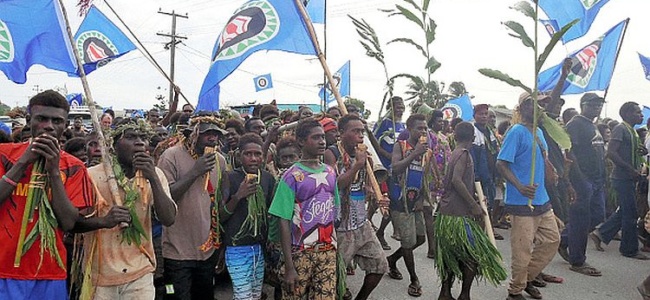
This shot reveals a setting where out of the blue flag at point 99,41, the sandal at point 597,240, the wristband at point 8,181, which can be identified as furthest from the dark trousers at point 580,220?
the blue flag at point 99,41

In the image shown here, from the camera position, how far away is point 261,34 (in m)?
5.68

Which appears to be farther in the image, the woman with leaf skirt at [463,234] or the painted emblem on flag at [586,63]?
the painted emblem on flag at [586,63]

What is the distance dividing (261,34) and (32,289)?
386 centimetres

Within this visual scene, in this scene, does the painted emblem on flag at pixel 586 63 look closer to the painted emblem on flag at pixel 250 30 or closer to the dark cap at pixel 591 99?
the dark cap at pixel 591 99

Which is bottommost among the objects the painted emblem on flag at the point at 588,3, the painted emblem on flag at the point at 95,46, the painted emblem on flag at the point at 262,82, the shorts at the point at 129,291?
the shorts at the point at 129,291

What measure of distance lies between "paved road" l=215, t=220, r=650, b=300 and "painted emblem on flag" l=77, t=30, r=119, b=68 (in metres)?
3.62

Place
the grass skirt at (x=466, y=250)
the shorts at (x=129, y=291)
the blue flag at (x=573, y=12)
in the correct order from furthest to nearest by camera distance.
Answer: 1. the blue flag at (x=573, y=12)
2. the grass skirt at (x=466, y=250)
3. the shorts at (x=129, y=291)

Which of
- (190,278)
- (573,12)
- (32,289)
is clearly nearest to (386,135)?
(573,12)

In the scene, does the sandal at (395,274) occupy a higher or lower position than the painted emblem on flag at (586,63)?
lower

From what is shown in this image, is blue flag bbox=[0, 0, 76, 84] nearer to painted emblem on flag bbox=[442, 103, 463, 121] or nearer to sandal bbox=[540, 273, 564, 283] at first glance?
sandal bbox=[540, 273, 564, 283]

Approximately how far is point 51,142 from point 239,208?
62.0 inches

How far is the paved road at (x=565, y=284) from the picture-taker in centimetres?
504

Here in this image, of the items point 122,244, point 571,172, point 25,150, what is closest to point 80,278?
point 122,244

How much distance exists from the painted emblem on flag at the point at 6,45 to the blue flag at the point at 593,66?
21.5ft
